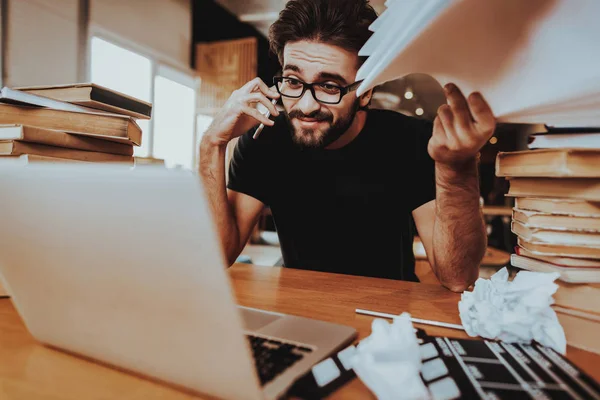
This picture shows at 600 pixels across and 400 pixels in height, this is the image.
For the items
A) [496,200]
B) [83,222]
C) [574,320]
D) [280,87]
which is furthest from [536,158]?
[496,200]

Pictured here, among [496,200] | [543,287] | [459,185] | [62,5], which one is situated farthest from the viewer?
[496,200]

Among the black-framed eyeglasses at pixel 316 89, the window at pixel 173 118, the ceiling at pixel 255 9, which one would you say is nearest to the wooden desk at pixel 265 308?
the black-framed eyeglasses at pixel 316 89

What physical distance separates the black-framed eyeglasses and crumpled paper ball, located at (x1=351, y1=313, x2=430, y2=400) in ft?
2.88

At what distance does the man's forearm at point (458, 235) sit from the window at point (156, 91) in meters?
3.56

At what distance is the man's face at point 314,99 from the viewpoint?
46.1 inches

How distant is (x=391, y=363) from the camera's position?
39cm

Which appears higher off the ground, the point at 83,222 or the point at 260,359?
the point at 83,222

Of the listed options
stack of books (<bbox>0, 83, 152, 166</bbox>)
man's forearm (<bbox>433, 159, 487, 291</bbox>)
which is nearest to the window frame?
stack of books (<bbox>0, 83, 152, 166</bbox>)

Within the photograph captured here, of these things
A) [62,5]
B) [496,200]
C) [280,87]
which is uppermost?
[62,5]

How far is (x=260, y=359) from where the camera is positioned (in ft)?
1.42

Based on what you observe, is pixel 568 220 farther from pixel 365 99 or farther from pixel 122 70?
pixel 122 70

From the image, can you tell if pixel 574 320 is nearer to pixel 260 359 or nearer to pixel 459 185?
pixel 459 185

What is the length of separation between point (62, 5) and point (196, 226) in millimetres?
4180

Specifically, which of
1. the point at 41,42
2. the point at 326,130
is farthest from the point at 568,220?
the point at 41,42
